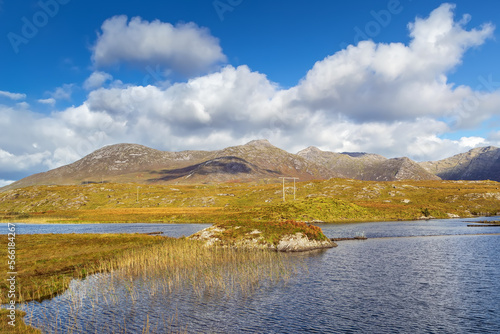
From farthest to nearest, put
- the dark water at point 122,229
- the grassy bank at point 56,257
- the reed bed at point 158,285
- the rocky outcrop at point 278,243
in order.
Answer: the dark water at point 122,229, the rocky outcrop at point 278,243, the grassy bank at point 56,257, the reed bed at point 158,285

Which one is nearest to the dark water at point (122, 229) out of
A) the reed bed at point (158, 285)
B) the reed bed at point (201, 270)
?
the reed bed at point (201, 270)

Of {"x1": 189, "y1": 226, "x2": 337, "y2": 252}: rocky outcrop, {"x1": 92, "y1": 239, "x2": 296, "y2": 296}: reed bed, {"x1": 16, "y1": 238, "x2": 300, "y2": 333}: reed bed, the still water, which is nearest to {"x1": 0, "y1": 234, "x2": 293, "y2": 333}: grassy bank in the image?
{"x1": 92, "y1": 239, "x2": 296, "y2": 296}: reed bed

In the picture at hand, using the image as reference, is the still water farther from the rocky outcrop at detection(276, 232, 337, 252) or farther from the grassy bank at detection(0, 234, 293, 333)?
the rocky outcrop at detection(276, 232, 337, 252)

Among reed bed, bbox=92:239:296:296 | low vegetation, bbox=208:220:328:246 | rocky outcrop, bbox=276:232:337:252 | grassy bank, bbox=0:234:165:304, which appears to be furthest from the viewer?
low vegetation, bbox=208:220:328:246

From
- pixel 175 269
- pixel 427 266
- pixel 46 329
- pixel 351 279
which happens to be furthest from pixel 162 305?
pixel 427 266

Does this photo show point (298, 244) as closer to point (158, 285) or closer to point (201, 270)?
point (201, 270)

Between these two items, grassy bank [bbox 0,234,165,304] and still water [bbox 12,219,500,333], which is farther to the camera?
grassy bank [bbox 0,234,165,304]

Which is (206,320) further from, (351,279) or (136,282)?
(351,279)

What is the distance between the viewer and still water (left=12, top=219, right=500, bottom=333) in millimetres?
26047

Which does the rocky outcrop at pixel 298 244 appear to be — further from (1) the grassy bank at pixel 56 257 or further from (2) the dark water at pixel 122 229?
(2) the dark water at pixel 122 229

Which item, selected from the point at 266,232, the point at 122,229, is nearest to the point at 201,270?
the point at 266,232

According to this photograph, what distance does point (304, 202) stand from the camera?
136750 millimetres

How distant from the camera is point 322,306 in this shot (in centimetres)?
3058

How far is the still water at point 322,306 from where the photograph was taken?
26047mm
